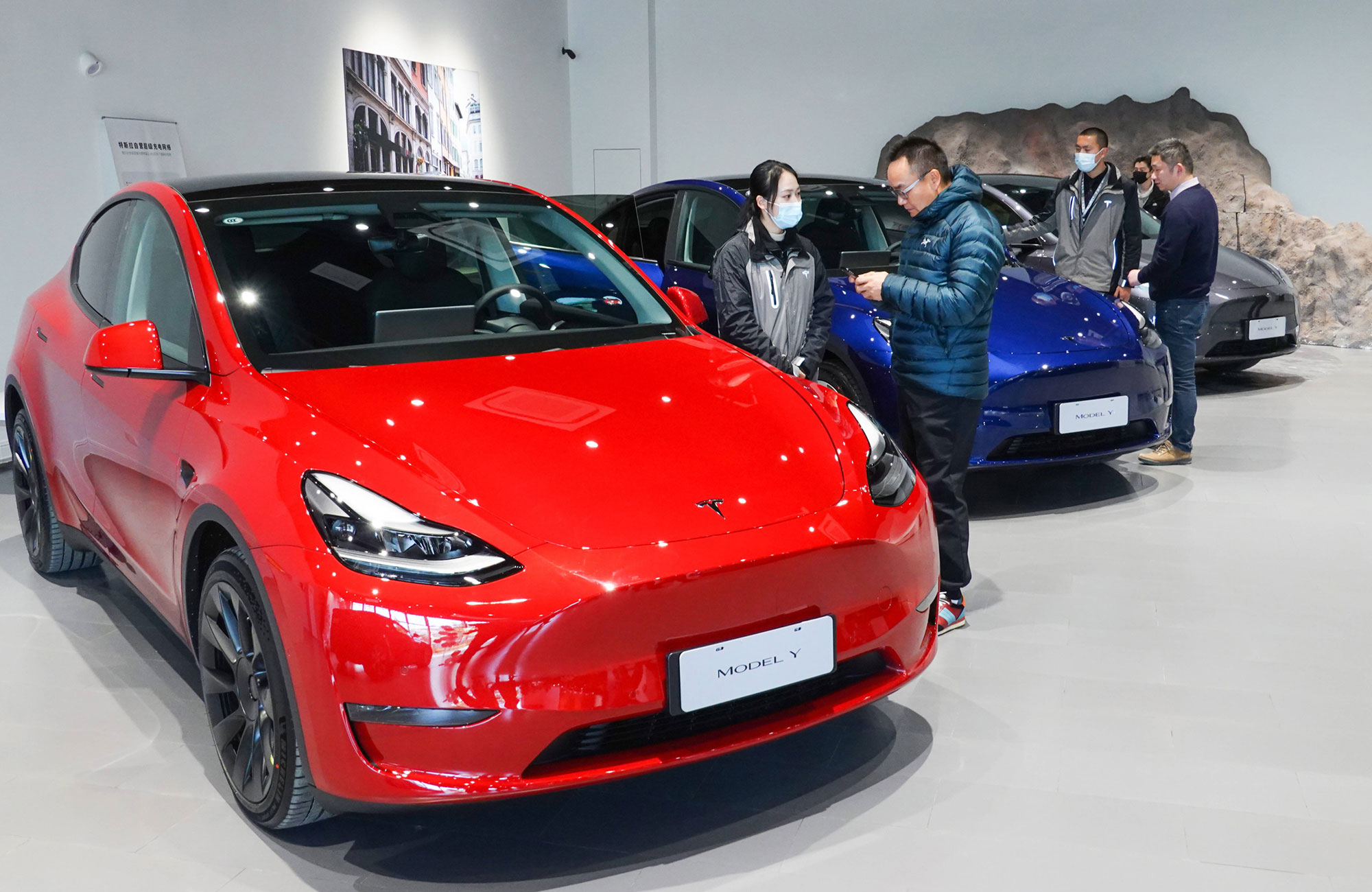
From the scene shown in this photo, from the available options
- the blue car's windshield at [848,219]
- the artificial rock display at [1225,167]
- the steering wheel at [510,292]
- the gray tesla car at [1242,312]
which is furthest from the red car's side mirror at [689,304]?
the artificial rock display at [1225,167]

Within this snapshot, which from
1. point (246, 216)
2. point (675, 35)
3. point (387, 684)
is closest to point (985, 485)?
point (246, 216)

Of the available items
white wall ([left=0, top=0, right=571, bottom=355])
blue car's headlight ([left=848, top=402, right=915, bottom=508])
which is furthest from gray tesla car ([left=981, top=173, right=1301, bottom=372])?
white wall ([left=0, top=0, right=571, bottom=355])

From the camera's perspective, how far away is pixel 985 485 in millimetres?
4793

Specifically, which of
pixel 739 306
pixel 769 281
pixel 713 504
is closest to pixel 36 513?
pixel 739 306

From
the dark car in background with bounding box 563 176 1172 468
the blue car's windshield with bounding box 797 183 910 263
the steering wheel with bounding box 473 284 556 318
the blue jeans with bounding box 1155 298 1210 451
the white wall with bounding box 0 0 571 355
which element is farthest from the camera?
the white wall with bounding box 0 0 571 355

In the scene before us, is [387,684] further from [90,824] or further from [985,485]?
[985,485]

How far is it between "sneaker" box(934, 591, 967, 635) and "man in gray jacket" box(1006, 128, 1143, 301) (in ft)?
9.16

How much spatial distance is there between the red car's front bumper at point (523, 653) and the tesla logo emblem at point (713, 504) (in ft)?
0.20

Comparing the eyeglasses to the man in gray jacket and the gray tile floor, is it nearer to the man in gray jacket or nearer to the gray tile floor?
the gray tile floor

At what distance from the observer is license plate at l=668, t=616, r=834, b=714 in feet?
6.23

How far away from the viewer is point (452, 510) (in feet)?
6.29

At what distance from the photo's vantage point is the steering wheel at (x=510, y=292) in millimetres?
2773

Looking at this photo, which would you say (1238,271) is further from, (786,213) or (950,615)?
(950,615)

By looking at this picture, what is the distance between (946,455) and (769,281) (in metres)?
0.84
